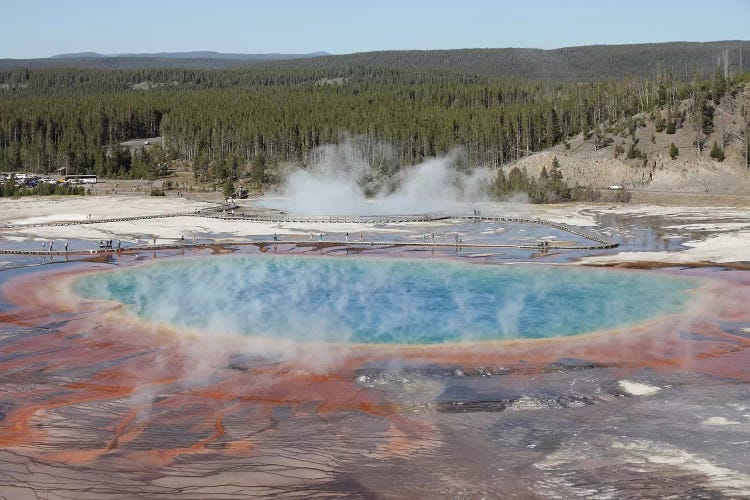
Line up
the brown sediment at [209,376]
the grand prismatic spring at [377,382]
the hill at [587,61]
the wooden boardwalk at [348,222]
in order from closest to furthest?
the grand prismatic spring at [377,382]
the brown sediment at [209,376]
the wooden boardwalk at [348,222]
the hill at [587,61]

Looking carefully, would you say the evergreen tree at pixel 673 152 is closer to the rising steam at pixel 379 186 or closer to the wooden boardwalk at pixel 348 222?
the rising steam at pixel 379 186

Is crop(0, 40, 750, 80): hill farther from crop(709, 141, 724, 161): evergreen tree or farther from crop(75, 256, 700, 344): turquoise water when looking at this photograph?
crop(75, 256, 700, 344): turquoise water

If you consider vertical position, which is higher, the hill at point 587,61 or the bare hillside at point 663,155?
the hill at point 587,61

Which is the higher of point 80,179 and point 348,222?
point 80,179

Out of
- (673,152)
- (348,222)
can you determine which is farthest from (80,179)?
(673,152)

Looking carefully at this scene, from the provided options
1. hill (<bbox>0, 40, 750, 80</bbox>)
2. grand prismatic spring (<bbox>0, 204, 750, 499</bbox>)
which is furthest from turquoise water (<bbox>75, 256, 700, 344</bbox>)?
hill (<bbox>0, 40, 750, 80</bbox>)

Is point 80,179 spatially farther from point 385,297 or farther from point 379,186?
point 385,297

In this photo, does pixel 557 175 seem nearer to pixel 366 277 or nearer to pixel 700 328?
pixel 366 277

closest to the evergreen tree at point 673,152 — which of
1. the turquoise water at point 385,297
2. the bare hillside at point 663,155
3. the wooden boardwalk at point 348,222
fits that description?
the bare hillside at point 663,155
